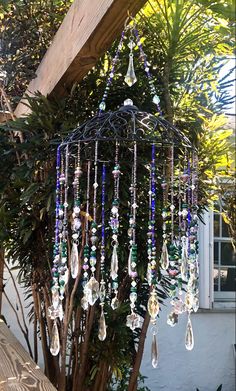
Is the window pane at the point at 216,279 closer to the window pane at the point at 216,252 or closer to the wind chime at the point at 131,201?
the window pane at the point at 216,252

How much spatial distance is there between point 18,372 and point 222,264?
3.27 meters

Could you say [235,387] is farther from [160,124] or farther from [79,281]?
[160,124]

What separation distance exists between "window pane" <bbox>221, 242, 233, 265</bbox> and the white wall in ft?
1.69

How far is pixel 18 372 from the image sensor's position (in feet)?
5.36

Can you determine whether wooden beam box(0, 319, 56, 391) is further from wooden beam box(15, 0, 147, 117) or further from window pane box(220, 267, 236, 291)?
window pane box(220, 267, 236, 291)

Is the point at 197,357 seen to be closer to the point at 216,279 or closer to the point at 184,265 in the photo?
the point at 216,279

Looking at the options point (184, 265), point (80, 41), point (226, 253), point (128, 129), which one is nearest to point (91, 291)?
point (184, 265)

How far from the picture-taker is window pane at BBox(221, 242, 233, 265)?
4.62 meters

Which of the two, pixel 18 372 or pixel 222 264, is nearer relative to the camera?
pixel 18 372

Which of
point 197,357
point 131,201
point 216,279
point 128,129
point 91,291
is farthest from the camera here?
point 216,279

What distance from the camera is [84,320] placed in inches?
94.6

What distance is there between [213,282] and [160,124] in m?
3.06

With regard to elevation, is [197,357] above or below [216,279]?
below

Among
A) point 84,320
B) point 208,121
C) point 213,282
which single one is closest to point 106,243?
point 84,320
